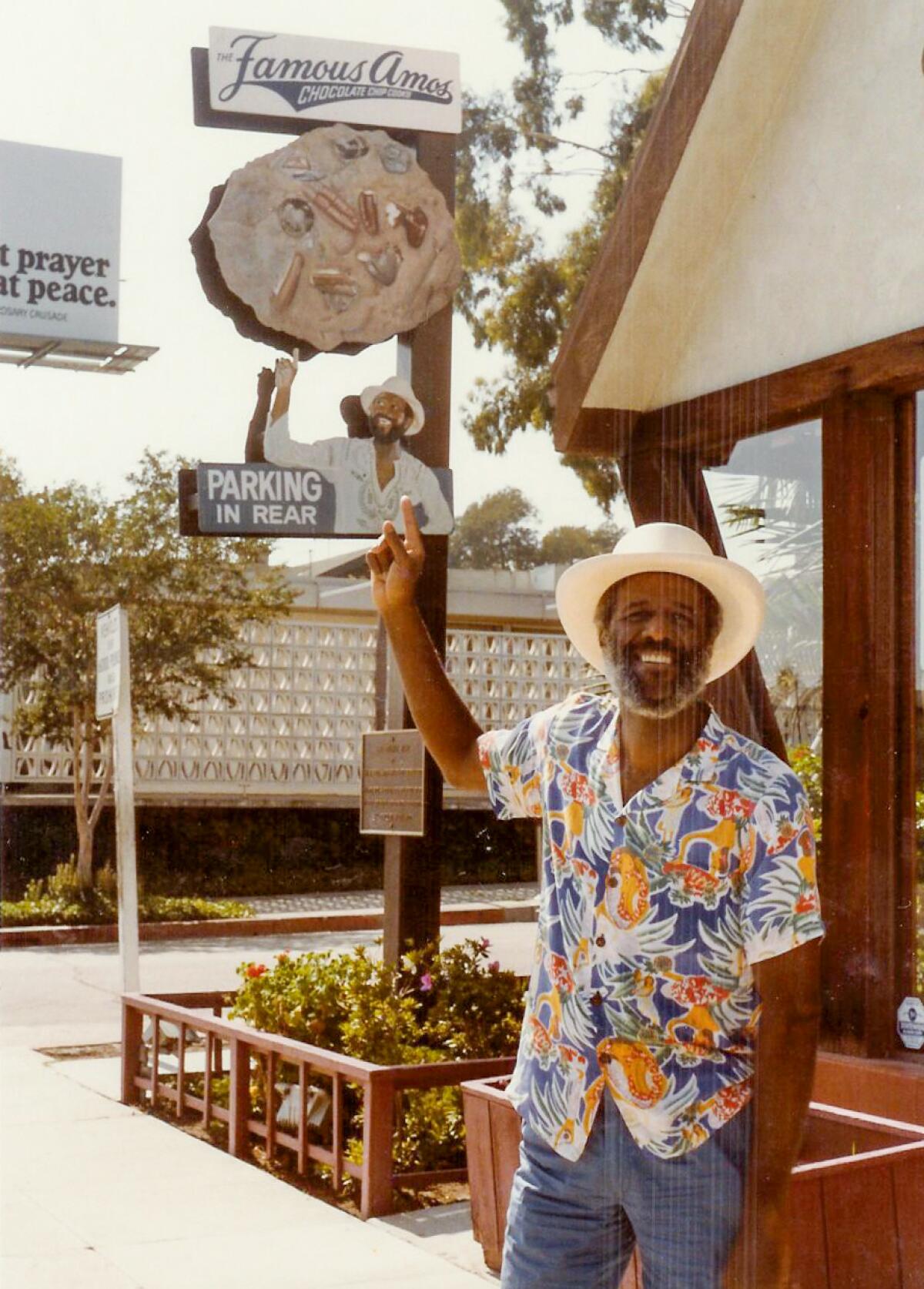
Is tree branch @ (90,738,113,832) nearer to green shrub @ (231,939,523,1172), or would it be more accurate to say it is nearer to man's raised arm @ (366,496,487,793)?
green shrub @ (231,939,523,1172)

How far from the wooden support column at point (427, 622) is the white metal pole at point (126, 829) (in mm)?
2221

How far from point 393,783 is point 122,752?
264 cm

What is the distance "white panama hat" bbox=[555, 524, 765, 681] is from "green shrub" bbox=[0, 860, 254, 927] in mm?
14403

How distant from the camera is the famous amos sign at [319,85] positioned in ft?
26.4

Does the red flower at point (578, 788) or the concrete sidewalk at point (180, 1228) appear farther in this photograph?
the concrete sidewalk at point (180, 1228)

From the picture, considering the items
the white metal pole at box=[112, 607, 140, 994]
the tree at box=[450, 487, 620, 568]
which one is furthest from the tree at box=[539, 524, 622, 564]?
the white metal pole at box=[112, 607, 140, 994]

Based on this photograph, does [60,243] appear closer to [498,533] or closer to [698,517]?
[698,517]

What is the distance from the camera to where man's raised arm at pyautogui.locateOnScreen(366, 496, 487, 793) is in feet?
10.8

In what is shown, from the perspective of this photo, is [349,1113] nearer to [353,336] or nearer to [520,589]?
[353,336]

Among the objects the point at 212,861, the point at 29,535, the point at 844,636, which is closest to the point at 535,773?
the point at 844,636

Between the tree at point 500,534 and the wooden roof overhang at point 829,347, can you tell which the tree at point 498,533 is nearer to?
the tree at point 500,534

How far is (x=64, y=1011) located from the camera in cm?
1198

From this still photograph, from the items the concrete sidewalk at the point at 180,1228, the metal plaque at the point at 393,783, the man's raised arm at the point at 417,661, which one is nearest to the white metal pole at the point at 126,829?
the concrete sidewalk at the point at 180,1228

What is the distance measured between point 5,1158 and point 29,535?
39.7ft
